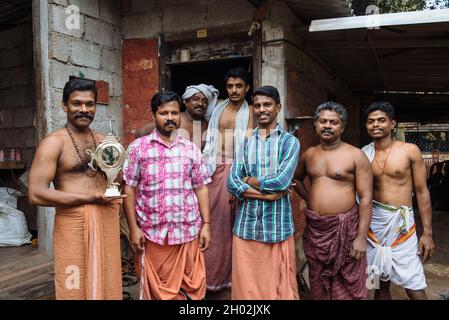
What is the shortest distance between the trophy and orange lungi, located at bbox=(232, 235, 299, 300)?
1.06m

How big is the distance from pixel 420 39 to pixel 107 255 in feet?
12.9

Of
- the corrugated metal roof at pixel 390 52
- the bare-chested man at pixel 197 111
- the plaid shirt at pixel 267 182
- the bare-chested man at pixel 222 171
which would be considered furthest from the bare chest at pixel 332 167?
the corrugated metal roof at pixel 390 52

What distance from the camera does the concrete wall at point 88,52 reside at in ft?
13.5

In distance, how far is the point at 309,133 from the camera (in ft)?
16.5

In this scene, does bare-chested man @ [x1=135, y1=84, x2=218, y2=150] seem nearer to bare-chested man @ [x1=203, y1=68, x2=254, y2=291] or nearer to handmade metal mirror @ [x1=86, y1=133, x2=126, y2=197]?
bare-chested man @ [x1=203, y1=68, x2=254, y2=291]

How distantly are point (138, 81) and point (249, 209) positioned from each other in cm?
268

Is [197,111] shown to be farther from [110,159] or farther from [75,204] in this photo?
[75,204]

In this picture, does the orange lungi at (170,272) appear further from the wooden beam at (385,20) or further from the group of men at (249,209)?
the wooden beam at (385,20)

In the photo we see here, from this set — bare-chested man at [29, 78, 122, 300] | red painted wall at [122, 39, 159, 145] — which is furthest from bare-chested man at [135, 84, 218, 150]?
bare-chested man at [29, 78, 122, 300]

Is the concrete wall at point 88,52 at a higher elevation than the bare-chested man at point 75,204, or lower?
higher

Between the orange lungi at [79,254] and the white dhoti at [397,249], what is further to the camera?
the white dhoti at [397,249]

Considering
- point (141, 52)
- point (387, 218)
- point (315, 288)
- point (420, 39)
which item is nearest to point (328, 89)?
point (420, 39)

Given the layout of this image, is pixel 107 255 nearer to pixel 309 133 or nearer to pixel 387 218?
pixel 387 218

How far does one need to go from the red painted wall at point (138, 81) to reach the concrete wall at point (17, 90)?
1.89 metres
